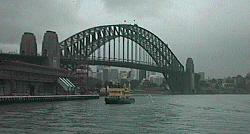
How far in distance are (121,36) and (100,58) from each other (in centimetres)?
2237

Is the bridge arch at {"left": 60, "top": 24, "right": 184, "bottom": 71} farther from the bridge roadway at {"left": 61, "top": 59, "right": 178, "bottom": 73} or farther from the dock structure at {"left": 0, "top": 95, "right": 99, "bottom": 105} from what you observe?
the dock structure at {"left": 0, "top": 95, "right": 99, "bottom": 105}

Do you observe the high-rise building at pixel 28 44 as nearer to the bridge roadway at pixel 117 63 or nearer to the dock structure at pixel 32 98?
the bridge roadway at pixel 117 63

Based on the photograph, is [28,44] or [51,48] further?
[28,44]

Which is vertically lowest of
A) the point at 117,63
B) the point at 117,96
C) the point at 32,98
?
the point at 32,98

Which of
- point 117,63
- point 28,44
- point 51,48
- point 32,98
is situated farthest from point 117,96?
point 117,63

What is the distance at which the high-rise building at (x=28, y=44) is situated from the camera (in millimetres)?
135875

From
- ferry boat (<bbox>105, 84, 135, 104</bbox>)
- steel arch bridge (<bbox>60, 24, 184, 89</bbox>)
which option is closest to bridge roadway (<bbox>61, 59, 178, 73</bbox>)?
steel arch bridge (<bbox>60, 24, 184, 89</bbox>)

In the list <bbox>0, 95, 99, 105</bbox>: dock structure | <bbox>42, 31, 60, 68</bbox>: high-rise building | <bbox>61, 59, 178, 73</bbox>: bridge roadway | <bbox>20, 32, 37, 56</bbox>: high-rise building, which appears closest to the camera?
<bbox>0, 95, 99, 105</bbox>: dock structure

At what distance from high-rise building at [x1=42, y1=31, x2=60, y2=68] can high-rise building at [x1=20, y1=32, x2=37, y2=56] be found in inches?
128

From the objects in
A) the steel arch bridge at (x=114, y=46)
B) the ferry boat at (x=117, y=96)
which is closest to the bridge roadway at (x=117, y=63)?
the steel arch bridge at (x=114, y=46)

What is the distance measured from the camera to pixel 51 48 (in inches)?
5315

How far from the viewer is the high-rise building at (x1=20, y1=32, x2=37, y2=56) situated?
136 m

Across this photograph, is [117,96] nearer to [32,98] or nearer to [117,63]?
[32,98]

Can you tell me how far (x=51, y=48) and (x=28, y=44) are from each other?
7.47 meters
